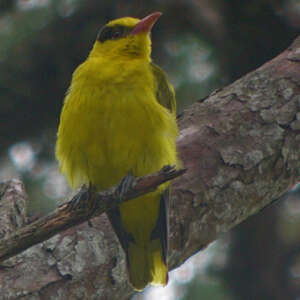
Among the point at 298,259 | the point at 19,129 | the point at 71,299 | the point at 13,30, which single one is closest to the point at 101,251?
the point at 71,299

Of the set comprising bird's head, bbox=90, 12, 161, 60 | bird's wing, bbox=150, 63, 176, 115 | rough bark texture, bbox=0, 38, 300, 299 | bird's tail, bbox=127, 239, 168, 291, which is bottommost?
bird's tail, bbox=127, 239, 168, 291

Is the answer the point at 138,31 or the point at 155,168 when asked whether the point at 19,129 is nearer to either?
the point at 138,31

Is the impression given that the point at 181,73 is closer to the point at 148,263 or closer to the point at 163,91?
the point at 163,91

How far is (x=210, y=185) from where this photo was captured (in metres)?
3.52

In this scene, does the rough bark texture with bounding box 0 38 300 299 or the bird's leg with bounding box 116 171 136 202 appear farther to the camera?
Result: the rough bark texture with bounding box 0 38 300 299

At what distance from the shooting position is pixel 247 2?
4.89 meters

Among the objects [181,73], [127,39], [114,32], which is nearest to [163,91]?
[127,39]

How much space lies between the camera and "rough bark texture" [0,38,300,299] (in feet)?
10.1

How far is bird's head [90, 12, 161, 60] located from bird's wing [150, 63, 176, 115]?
0.79 ft

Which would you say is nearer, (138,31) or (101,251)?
(101,251)

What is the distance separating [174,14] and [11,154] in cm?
162

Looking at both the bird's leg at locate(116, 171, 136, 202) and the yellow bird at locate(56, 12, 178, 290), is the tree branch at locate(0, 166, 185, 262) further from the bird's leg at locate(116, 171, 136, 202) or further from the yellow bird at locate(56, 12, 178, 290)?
the yellow bird at locate(56, 12, 178, 290)

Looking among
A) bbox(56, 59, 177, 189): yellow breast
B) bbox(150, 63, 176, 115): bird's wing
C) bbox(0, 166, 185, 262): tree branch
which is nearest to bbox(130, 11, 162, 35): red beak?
bbox(150, 63, 176, 115): bird's wing

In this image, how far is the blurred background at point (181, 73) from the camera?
4531 millimetres
